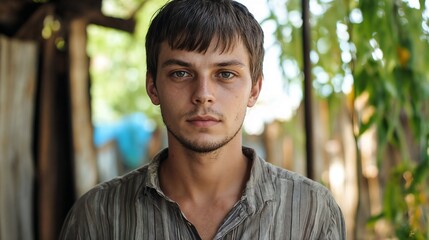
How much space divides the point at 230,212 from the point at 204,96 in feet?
1.07

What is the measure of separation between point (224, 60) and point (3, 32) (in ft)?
7.23

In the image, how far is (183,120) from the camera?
2.12 meters

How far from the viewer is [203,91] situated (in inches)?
82.3

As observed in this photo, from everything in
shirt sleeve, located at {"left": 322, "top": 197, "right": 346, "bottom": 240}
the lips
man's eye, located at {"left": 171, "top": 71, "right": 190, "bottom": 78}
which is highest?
man's eye, located at {"left": 171, "top": 71, "right": 190, "bottom": 78}

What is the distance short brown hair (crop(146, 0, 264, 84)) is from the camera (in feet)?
7.03

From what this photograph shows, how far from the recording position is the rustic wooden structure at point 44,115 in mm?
3957

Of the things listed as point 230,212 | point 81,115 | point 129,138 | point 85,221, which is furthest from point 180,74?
point 129,138

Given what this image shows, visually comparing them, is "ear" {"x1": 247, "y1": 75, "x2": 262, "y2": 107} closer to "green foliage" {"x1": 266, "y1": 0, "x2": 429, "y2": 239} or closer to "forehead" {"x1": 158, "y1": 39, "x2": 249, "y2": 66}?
"forehead" {"x1": 158, "y1": 39, "x2": 249, "y2": 66}

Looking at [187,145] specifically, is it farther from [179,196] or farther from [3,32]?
[3,32]

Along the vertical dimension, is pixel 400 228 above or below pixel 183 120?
below

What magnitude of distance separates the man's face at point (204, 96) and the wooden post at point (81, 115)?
6.44ft

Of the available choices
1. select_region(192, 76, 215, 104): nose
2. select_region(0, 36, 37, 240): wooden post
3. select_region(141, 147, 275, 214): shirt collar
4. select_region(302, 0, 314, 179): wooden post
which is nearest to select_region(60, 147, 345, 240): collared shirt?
select_region(141, 147, 275, 214): shirt collar

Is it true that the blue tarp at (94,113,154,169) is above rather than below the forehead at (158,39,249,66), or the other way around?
above

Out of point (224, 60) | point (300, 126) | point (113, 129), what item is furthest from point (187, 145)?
point (113, 129)
